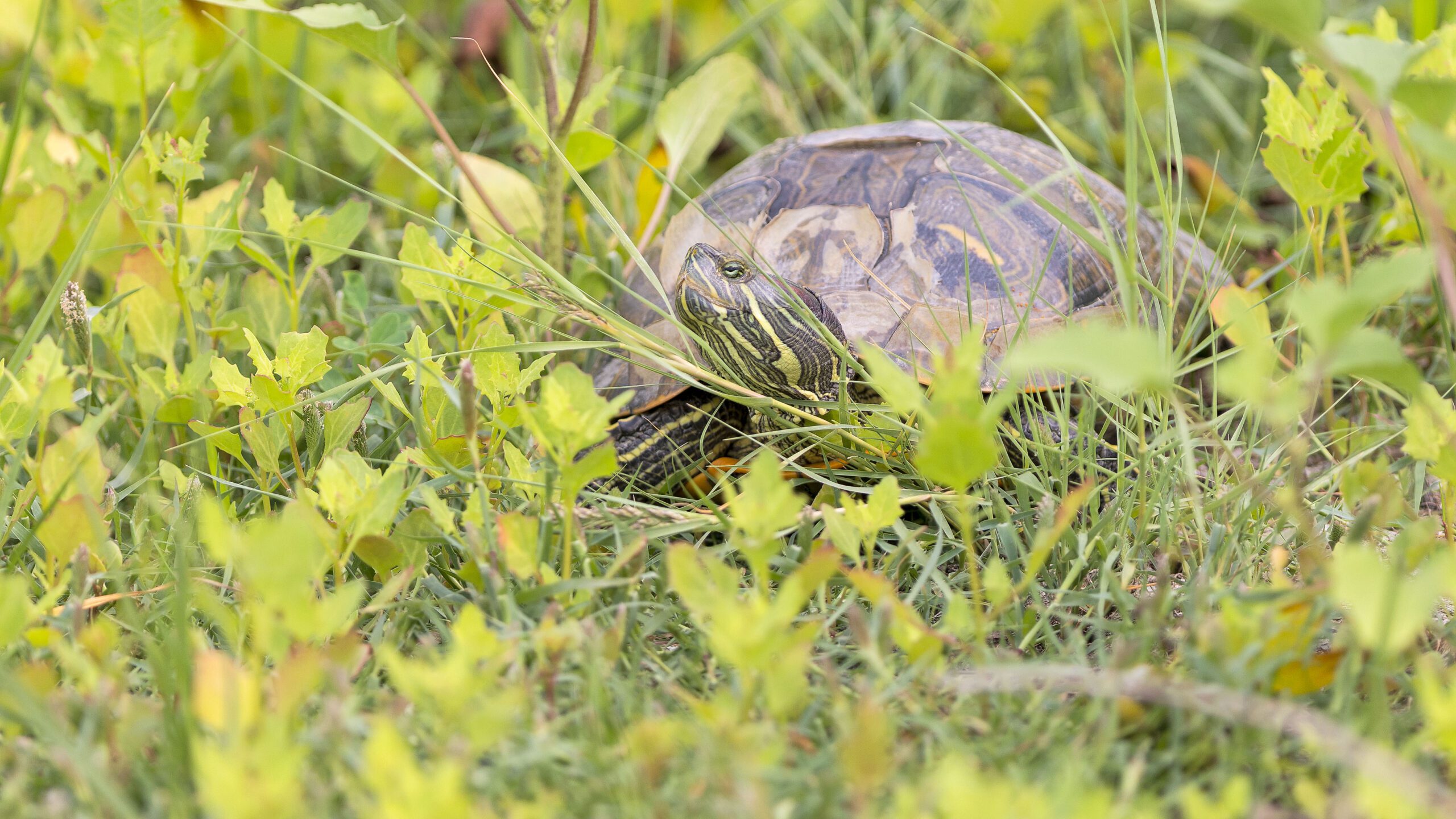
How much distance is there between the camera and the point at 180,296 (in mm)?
1783

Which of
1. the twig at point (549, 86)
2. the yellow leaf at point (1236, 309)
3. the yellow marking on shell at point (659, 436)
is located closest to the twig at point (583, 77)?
the twig at point (549, 86)

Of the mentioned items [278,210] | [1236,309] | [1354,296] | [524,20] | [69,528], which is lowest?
[69,528]

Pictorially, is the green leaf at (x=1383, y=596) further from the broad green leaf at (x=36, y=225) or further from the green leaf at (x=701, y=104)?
the broad green leaf at (x=36, y=225)

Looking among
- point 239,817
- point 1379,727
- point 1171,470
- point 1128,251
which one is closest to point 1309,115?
point 1128,251

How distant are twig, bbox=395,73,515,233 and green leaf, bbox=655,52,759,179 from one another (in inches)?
16.8

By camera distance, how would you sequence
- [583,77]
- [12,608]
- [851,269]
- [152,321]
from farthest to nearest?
[851,269] < [583,77] < [152,321] < [12,608]

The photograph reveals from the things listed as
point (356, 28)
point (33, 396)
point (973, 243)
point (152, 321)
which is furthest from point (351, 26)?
point (973, 243)

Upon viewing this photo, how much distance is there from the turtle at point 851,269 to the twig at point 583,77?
0.98ft

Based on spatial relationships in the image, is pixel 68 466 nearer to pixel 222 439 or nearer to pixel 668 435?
pixel 222 439

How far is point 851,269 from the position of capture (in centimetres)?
203

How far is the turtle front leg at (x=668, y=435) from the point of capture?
6.84 feet

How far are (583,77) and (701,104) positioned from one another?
553 mm

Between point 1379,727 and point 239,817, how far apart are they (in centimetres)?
91

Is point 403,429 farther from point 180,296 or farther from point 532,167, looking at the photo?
point 532,167
